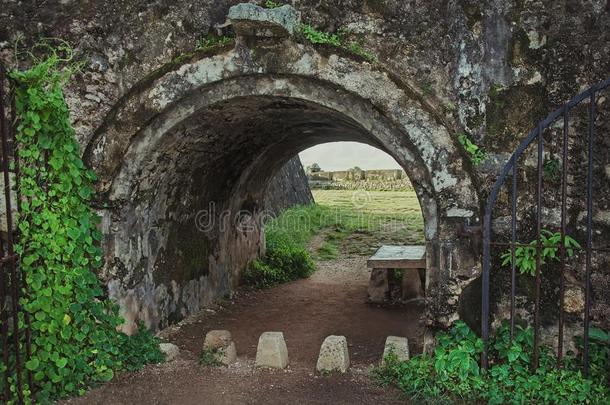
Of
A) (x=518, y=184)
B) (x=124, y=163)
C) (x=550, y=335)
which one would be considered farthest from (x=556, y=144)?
(x=124, y=163)

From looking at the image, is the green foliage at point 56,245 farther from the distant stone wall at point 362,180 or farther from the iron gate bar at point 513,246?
the distant stone wall at point 362,180

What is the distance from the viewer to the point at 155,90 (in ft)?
14.4

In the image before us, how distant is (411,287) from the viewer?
781 cm

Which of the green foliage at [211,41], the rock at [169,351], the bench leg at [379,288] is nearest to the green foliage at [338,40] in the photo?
the green foliage at [211,41]

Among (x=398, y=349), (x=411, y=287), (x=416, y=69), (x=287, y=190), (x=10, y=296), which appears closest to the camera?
(x=10, y=296)

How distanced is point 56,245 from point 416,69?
3.22 meters

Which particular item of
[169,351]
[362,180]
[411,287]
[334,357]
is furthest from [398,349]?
[362,180]

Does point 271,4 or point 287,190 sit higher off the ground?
point 271,4

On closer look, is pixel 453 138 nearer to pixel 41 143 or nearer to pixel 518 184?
pixel 518 184

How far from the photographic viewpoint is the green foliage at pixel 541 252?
381cm

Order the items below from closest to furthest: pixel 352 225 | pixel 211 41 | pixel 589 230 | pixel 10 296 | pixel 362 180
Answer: pixel 589 230 < pixel 10 296 < pixel 211 41 < pixel 352 225 < pixel 362 180

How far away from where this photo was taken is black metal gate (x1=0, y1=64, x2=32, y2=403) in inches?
136

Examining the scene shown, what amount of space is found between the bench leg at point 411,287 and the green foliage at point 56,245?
4.73 meters

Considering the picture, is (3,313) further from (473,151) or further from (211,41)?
(473,151)
